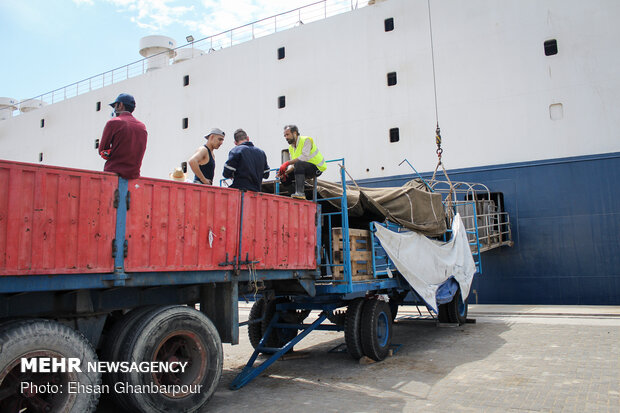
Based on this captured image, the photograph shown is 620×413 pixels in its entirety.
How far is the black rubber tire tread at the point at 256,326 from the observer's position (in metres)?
7.04

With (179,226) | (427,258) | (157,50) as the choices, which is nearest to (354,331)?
(427,258)

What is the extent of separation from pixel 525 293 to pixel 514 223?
6.19 ft

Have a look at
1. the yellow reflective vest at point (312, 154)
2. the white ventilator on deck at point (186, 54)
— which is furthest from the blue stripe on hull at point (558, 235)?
the white ventilator on deck at point (186, 54)

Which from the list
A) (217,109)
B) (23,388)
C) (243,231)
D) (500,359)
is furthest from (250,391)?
(217,109)

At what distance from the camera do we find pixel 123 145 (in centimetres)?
405

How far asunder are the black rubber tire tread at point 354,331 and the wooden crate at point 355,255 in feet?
1.62

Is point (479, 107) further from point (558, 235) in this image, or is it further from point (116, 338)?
point (116, 338)

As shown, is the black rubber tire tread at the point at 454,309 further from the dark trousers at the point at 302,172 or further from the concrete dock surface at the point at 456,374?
the dark trousers at the point at 302,172

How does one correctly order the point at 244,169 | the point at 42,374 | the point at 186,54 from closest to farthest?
1. the point at 42,374
2. the point at 244,169
3. the point at 186,54

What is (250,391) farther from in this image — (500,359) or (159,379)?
(500,359)

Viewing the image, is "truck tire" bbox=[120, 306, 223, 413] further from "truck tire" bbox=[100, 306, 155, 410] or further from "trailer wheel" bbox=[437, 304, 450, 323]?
"trailer wheel" bbox=[437, 304, 450, 323]

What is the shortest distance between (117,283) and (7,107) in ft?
95.3

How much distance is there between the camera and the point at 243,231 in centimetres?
488

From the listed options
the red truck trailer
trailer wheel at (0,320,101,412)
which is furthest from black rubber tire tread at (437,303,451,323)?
trailer wheel at (0,320,101,412)
